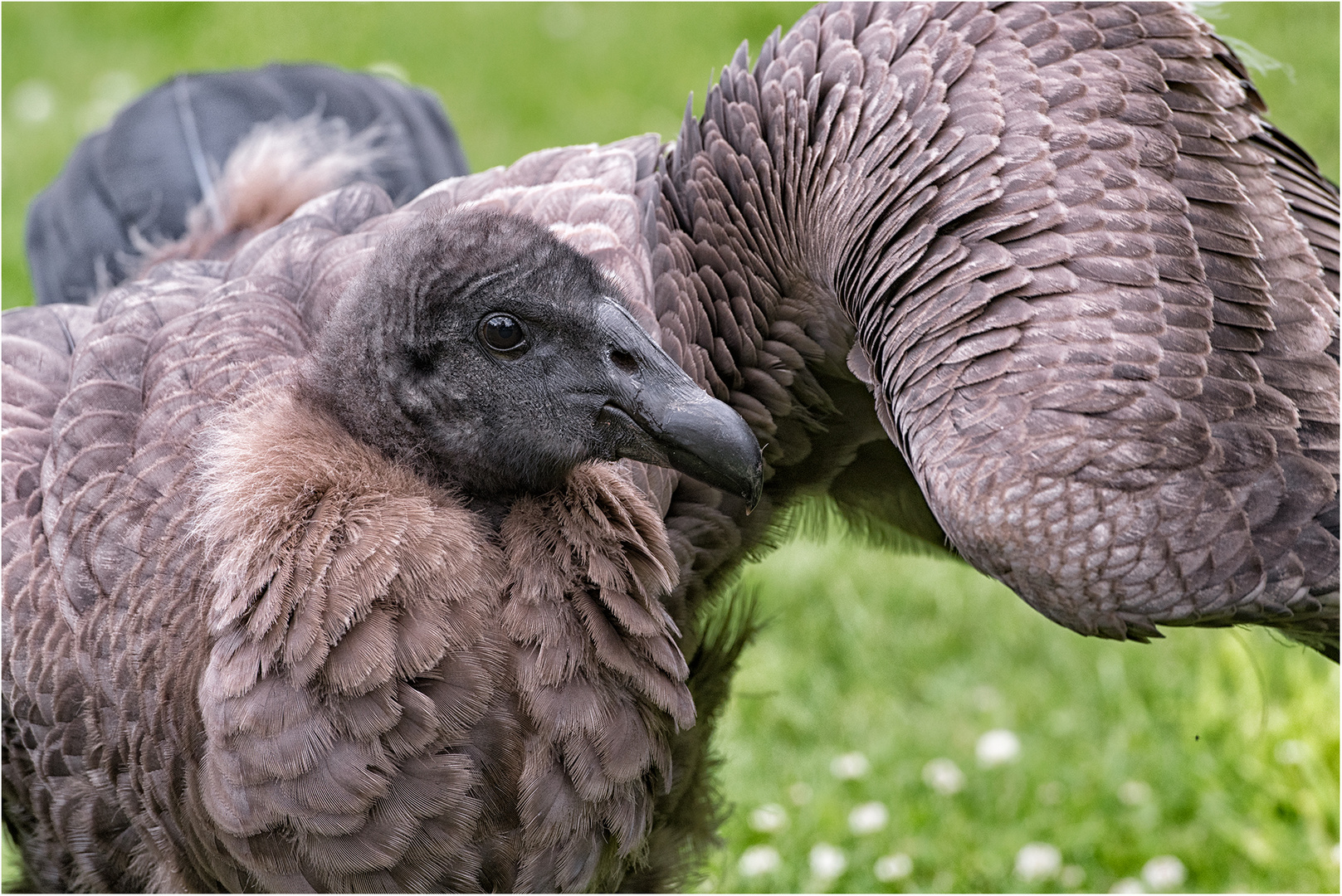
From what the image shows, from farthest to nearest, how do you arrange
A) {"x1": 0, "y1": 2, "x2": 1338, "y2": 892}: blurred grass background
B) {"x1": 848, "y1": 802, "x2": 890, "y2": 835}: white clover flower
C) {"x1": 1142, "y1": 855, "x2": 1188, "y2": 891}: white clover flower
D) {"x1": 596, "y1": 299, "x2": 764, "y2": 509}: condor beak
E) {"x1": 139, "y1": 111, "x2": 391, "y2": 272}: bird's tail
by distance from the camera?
{"x1": 848, "y1": 802, "x2": 890, "y2": 835}: white clover flower, {"x1": 0, "y1": 2, "x2": 1338, "y2": 892}: blurred grass background, {"x1": 1142, "y1": 855, "x2": 1188, "y2": 891}: white clover flower, {"x1": 139, "y1": 111, "x2": 391, "y2": 272}: bird's tail, {"x1": 596, "y1": 299, "x2": 764, "y2": 509}: condor beak

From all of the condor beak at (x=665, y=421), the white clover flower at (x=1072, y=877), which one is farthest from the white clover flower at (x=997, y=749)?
the condor beak at (x=665, y=421)

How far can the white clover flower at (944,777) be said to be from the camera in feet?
14.8

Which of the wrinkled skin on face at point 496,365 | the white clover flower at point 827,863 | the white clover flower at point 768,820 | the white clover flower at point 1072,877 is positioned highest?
the wrinkled skin on face at point 496,365

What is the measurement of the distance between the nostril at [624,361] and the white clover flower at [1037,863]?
95.8 inches

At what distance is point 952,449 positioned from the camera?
2488 mm

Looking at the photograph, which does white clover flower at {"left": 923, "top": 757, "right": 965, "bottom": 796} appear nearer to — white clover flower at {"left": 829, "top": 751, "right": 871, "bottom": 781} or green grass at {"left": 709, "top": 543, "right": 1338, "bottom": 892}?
green grass at {"left": 709, "top": 543, "right": 1338, "bottom": 892}

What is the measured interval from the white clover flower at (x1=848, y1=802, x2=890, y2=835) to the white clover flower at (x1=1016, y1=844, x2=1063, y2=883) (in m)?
0.43

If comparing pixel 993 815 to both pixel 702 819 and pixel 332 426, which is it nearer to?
pixel 702 819

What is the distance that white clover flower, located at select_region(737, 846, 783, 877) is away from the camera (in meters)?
4.26

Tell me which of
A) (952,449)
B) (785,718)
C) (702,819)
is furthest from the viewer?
(785,718)

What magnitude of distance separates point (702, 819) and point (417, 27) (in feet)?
19.8

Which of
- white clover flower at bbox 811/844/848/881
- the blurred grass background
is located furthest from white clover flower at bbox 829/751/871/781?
white clover flower at bbox 811/844/848/881

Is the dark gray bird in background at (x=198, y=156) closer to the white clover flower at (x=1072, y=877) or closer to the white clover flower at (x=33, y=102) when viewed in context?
the white clover flower at (x=1072, y=877)

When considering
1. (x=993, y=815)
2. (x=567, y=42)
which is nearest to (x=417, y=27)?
(x=567, y=42)
